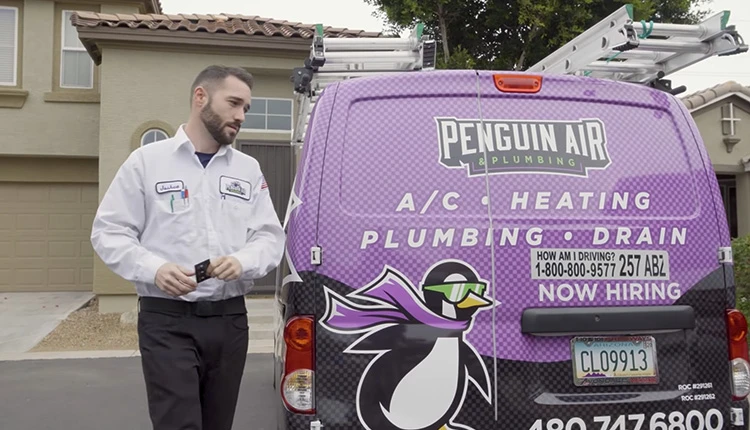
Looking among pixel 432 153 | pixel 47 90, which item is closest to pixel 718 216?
pixel 432 153

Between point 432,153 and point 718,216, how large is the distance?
4.11ft

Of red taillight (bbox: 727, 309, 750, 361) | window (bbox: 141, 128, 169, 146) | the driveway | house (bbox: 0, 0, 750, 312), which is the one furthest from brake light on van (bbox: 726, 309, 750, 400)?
window (bbox: 141, 128, 169, 146)

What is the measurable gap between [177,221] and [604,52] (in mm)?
2089

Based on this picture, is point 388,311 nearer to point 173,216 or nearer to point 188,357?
point 188,357

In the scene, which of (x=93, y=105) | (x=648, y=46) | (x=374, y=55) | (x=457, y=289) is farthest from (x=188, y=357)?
(x=93, y=105)

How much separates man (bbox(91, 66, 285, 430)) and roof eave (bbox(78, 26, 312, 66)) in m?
7.53

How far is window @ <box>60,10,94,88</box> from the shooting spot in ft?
39.2

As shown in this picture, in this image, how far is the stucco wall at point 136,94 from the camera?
9758mm

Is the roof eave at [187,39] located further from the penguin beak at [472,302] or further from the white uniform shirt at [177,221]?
the penguin beak at [472,302]

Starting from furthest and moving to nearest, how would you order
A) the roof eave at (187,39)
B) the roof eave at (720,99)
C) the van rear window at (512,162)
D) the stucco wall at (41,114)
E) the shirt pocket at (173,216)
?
the roof eave at (720,99) < the stucco wall at (41,114) < the roof eave at (187,39) < the shirt pocket at (173,216) < the van rear window at (512,162)

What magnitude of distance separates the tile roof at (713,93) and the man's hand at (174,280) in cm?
1238

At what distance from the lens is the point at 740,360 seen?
8.55ft

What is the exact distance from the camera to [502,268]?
7.86 ft

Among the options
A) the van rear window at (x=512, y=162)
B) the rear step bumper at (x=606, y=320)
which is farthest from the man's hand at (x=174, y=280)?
the rear step bumper at (x=606, y=320)
